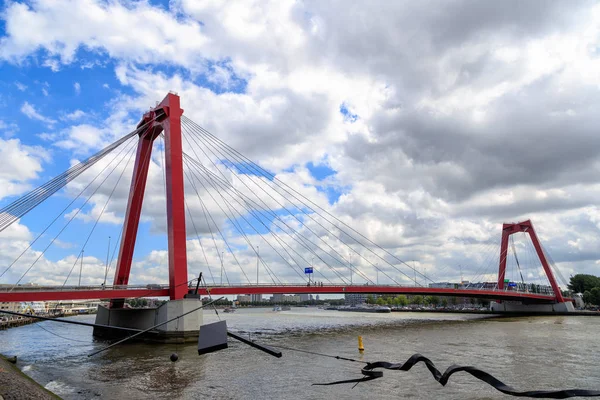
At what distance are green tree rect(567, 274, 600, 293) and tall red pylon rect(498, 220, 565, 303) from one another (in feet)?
88.3

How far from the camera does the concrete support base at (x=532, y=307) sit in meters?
70.2

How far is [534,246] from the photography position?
75.6 meters

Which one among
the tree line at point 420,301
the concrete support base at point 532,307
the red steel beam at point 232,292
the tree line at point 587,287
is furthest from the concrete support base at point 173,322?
the tree line at point 420,301

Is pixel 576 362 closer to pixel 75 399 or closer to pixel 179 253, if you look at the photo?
pixel 75 399

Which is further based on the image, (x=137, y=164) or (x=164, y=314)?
(x=137, y=164)

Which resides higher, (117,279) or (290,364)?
(117,279)

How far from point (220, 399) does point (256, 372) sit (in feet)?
15.6

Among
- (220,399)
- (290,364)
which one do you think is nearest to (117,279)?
(290,364)

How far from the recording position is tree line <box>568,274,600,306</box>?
276 feet

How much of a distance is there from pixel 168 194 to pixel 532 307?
7251cm

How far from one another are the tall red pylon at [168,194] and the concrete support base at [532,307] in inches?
2730

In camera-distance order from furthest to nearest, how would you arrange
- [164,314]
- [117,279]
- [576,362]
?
[117,279] → [164,314] → [576,362]

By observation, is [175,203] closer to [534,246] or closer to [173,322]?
[173,322]

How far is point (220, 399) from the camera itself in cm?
1361
